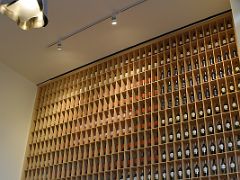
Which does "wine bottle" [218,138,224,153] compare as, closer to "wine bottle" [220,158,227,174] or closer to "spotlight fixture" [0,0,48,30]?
"wine bottle" [220,158,227,174]

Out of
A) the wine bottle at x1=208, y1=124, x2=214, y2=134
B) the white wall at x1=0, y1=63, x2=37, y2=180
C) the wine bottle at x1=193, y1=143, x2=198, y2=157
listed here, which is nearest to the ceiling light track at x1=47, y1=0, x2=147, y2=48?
the white wall at x1=0, y1=63, x2=37, y2=180

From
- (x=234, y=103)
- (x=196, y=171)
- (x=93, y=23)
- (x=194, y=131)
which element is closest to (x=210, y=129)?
(x=194, y=131)

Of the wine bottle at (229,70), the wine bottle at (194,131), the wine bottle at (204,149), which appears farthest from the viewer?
the wine bottle at (229,70)

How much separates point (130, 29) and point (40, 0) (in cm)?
323

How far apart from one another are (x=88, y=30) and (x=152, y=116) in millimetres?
1724

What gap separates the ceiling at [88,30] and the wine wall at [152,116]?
24 centimetres

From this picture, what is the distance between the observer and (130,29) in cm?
526

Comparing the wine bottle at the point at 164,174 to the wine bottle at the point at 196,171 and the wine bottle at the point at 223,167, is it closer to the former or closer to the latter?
the wine bottle at the point at 196,171

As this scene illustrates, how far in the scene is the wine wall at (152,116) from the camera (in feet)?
14.1

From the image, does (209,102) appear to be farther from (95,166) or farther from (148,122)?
(95,166)

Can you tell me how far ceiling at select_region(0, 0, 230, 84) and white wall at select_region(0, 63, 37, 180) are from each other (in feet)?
0.93

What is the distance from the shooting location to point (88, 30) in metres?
5.33

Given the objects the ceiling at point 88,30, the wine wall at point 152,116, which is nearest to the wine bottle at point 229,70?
the wine wall at point 152,116

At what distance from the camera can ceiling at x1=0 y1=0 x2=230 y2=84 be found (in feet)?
15.9
